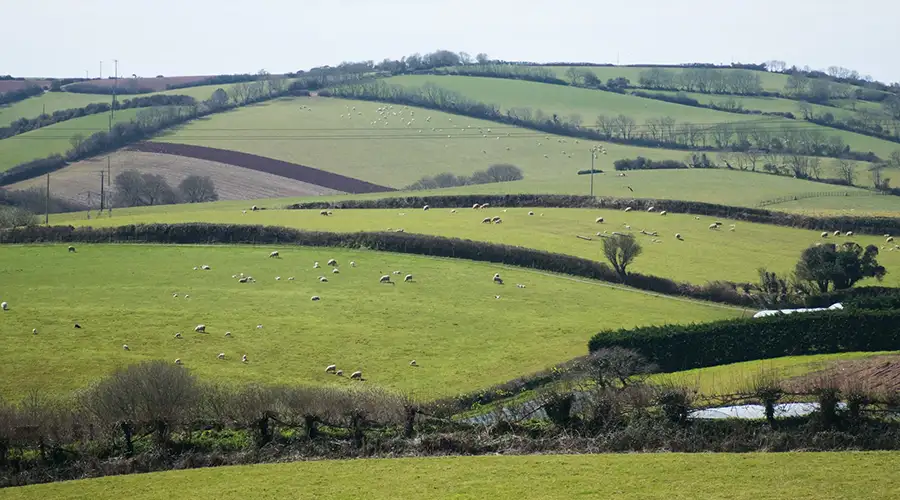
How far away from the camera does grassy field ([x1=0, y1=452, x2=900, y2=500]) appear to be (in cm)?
2428

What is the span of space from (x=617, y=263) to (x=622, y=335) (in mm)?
18005

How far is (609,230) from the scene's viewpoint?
7244 centimetres

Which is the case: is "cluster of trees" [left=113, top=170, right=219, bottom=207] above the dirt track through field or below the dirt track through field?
below

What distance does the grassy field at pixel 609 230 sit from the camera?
63594mm

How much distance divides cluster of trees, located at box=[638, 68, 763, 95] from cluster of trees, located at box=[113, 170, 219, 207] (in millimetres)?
82786

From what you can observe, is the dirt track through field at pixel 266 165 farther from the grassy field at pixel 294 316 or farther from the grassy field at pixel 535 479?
the grassy field at pixel 535 479

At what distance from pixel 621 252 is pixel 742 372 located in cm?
2295

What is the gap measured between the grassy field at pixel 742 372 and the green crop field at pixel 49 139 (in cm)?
9004

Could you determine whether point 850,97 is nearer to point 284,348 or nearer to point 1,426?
point 284,348

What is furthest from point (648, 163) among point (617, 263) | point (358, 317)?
point (358, 317)

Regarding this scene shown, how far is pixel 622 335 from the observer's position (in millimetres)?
44156

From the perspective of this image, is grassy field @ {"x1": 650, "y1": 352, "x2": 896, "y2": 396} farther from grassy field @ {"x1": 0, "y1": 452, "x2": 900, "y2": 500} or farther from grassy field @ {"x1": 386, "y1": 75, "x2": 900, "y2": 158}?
grassy field @ {"x1": 386, "y1": 75, "x2": 900, "y2": 158}

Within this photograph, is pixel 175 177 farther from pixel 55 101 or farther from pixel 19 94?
pixel 19 94


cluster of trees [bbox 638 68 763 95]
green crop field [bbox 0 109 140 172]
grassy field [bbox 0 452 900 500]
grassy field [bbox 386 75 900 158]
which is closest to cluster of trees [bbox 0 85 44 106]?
green crop field [bbox 0 109 140 172]
